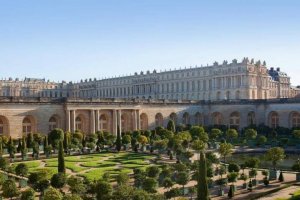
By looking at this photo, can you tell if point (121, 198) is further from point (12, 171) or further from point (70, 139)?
point (70, 139)

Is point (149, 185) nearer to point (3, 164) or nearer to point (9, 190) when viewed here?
point (9, 190)

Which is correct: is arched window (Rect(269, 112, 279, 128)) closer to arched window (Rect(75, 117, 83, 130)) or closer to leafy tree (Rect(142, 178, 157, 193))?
arched window (Rect(75, 117, 83, 130))

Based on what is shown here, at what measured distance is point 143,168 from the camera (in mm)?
32594

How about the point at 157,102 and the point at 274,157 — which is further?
the point at 157,102

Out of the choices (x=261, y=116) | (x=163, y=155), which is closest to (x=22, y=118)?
(x=163, y=155)

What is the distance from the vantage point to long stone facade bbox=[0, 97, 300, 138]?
155ft

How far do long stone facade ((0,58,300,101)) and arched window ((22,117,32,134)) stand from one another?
2784cm

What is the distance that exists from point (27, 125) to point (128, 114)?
16333 millimetres

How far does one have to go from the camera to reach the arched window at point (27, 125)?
4816 centimetres

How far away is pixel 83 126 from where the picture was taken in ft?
178

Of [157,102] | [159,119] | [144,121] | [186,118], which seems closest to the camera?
[144,121]

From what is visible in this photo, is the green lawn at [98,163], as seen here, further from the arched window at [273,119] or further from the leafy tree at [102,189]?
→ the arched window at [273,119]

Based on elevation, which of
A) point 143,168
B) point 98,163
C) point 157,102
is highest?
point 157,102

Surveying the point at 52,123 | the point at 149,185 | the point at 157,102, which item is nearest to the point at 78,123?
the point at 52,123
